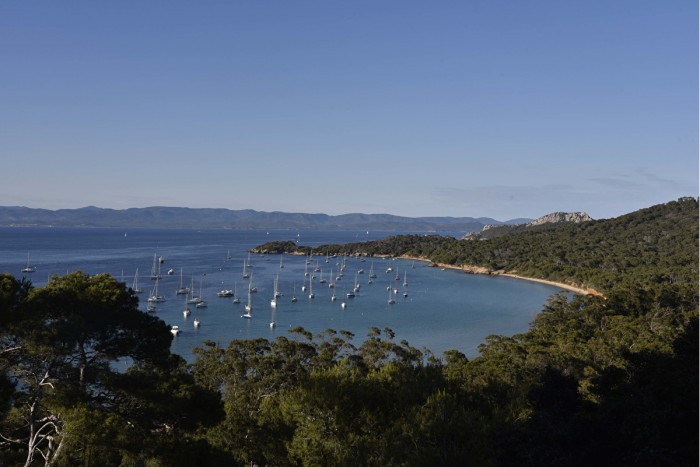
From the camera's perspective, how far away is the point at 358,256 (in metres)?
132

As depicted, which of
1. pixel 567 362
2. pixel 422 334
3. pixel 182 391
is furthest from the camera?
pixel 422 334

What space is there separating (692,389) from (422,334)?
3643 cm

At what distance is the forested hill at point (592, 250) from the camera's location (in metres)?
71.4

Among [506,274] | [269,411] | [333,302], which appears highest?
[269,411]

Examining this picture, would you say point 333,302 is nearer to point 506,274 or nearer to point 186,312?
point 186,312

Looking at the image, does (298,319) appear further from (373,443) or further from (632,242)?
(632,242)

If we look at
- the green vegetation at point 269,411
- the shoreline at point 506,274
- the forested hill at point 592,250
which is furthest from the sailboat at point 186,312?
the shoreline at point 506,274

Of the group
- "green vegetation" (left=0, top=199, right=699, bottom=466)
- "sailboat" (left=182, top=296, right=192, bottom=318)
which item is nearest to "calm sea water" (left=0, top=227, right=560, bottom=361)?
"sailboat" (left=182, top=296, right=192, bottom=318)

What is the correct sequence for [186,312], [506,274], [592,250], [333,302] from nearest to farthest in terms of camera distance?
[186,312]
[333,302]
[592,250]
[506,274]

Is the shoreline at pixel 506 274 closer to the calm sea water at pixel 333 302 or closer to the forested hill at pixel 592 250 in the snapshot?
the forested hill at pixel 592 250

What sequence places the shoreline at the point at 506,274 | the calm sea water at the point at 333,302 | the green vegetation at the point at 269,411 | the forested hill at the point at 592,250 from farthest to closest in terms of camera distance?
1. the shoreline at the point at 506,274
2. the forested hill at the point at 592,250
3. the calm sea water at the point at 333,302
4. the green vegetation at the point at 269,411

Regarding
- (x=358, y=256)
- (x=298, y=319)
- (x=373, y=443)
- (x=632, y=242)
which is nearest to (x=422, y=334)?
(x=298, y=319)

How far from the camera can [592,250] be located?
313 ft

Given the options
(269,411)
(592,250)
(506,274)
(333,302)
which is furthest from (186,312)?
(592,250)
